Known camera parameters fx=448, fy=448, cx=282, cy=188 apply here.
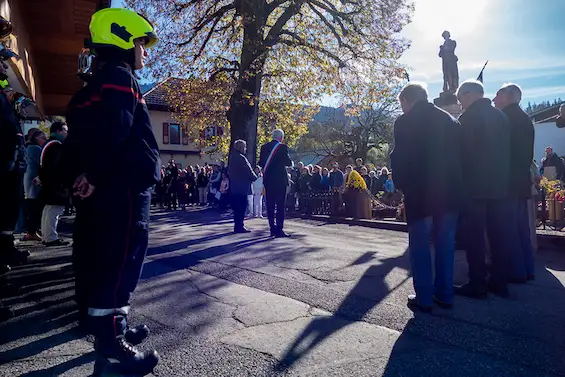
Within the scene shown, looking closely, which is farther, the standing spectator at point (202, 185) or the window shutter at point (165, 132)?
the window shutter at point (165, 132)

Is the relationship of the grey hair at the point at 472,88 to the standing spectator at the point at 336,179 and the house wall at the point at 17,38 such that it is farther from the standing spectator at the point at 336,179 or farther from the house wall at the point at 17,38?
the standing spectator at the point at 336,179

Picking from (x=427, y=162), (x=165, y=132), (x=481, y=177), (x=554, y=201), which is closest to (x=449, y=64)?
(x=554, y=201)

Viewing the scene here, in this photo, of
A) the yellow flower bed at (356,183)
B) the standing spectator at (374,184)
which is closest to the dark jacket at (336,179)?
the standing spectator at (374,184)

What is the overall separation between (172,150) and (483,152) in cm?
4198

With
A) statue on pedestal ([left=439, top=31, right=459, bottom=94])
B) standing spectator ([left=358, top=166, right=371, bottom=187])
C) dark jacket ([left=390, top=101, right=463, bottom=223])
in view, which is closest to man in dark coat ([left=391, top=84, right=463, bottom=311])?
dark jacket ([left=390, top=101, right=463, bottom=223])

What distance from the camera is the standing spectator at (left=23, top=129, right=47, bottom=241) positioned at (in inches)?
327

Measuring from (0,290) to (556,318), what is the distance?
501cm

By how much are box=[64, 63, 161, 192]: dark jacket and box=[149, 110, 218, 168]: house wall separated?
40.4 meters

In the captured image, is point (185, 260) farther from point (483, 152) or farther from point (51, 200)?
point (483, 152)

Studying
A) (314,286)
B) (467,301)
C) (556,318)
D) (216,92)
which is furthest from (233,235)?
(216,92)

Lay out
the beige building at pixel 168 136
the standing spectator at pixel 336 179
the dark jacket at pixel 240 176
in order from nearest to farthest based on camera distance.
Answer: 1. the dark jacket at pixel 240 176
2. the standing spectator at pixel 336 179
3. the beige building at pixel 168 136

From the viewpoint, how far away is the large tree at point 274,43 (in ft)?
59.3

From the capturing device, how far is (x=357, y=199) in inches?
522

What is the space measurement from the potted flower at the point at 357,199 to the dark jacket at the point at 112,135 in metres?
10.9
